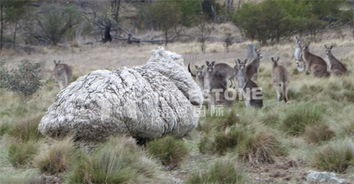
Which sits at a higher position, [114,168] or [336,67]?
[336,67]

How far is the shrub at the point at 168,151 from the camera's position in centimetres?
789

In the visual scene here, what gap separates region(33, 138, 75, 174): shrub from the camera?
7339 millimetres

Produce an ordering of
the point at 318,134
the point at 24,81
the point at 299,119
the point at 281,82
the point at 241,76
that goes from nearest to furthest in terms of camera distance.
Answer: the point at 318,134 < the point at 299,119 < the point at 281,82 < the point at 241,76 < the point at 24,81

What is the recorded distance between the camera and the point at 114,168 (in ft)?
22.0

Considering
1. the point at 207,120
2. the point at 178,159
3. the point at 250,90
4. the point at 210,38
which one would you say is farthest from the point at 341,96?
the point at 210,38

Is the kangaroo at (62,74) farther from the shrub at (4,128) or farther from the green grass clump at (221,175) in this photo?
the green grass clump at (221,175)

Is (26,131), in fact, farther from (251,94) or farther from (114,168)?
(251,94)

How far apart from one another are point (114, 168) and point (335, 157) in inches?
109

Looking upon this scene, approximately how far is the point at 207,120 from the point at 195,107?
31.8 inches

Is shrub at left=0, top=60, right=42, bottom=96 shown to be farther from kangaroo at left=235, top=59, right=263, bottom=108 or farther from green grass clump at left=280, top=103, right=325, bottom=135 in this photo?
green grass clump at left=280, top=103, right=325, bottom=135

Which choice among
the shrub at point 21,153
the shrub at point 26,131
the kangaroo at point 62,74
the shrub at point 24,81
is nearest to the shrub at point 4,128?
the shrub at point 26,131

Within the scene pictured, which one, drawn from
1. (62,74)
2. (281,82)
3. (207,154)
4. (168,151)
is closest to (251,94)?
(281,82)

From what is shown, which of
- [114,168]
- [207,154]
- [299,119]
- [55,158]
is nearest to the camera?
[114,168]

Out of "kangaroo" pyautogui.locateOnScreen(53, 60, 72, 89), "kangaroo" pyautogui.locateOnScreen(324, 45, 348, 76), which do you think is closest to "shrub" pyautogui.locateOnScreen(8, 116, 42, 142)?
"kangaroo" pyautogui.locateOnScreen(53, 60, 72, 89)
